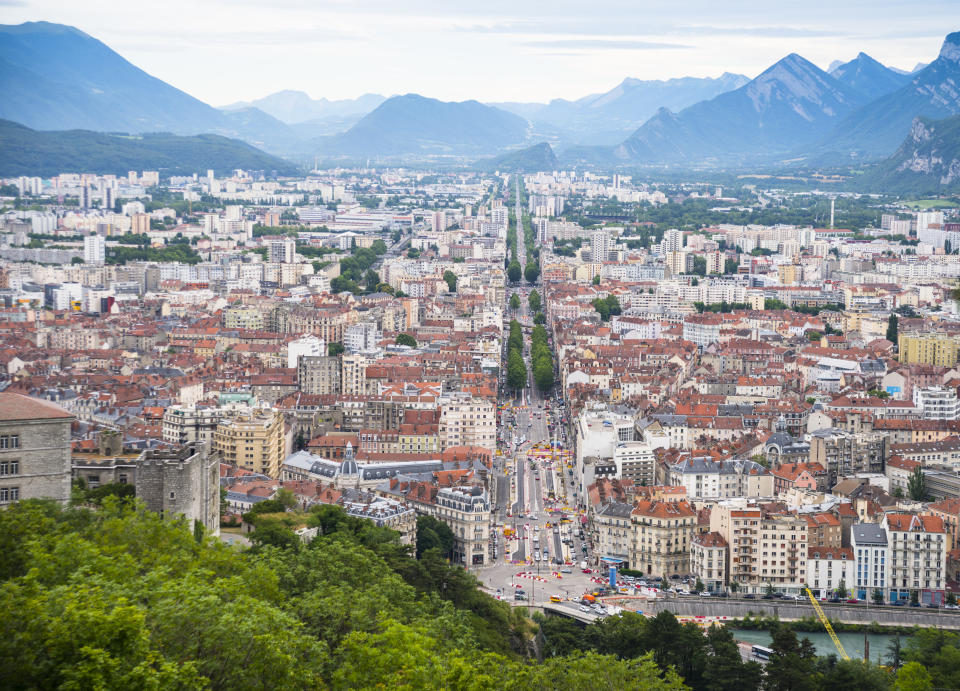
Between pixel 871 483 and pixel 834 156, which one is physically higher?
pixel 834 156

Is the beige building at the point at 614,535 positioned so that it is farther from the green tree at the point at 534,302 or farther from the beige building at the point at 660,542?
the green tree at the point at 534,302

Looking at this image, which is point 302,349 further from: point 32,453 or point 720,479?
point 32,453

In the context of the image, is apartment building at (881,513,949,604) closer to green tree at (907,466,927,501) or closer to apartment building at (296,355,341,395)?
green tree at (907,466,927,501)

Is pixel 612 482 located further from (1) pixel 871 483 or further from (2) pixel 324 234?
(2) pixel 324 234

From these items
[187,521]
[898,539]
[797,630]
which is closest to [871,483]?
[898,539]

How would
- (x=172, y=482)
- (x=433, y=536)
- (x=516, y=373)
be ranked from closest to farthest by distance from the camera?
(x=172, y=482), (x=433, y=536), (x=516, y=373)

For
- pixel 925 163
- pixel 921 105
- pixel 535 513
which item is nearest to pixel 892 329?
pixel 535 513
